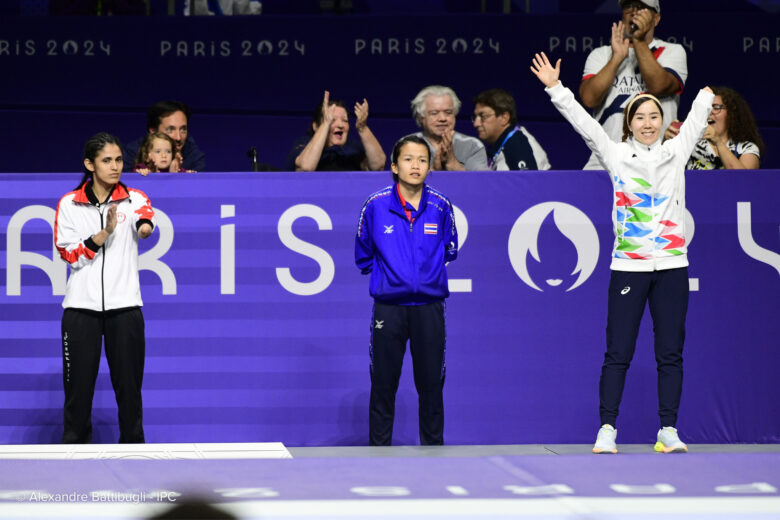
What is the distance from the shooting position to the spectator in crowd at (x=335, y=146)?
604 cm

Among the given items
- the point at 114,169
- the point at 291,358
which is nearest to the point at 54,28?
the point at 114,169

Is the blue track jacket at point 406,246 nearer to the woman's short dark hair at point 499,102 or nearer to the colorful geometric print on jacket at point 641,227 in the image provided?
the colorful geometric print on jacket at point 641,227

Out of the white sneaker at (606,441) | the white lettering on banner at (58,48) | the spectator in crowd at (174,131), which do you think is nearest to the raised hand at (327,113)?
the spectator in crowd at (174,131)

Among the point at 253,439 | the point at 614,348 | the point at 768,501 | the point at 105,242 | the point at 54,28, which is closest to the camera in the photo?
the point at 768,501

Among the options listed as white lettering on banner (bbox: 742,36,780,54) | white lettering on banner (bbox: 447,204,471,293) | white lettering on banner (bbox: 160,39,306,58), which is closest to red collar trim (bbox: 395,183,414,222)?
white lettering on banner (bbox: 447,204,471,293)

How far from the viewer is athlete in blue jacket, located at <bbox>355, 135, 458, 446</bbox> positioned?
5062 millimetres

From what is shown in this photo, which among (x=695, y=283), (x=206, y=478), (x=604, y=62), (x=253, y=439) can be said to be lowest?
(x=253, y=439)

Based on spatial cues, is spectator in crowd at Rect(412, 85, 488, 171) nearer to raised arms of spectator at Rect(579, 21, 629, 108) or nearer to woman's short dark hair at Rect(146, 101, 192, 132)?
raised arms of spectator at Rect(579, 21, 629, 108)

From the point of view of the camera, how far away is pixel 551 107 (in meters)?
7.98

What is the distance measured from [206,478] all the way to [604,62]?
14.1 feet

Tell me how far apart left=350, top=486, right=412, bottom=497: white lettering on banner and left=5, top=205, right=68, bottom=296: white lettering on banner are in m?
3.66

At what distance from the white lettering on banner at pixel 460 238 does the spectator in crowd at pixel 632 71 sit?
2.81 feet

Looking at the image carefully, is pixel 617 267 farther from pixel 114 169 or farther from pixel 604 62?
pixel 114 169

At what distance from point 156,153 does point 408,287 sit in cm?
172
